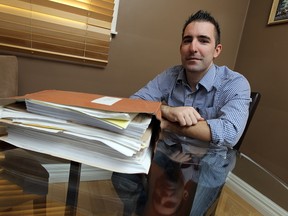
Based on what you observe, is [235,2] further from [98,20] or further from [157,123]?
[157,123]

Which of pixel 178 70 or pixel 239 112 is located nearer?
pixel 239 112

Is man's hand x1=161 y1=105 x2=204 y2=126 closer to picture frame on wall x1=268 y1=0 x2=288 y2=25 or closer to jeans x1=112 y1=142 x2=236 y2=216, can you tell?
jeans x1=112 y1=142 x2=236 y2=216

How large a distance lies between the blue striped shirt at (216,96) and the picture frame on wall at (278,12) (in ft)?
2.77

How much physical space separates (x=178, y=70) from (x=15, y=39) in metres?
1.06

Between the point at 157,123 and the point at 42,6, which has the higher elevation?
the point at 42,6

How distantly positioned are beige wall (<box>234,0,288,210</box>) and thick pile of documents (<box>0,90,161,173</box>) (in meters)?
1.36

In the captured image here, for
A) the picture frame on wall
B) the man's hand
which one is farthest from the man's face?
the picture frame on wall

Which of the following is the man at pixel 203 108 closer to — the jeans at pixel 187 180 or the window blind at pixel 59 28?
the jeans at pixel 187 180

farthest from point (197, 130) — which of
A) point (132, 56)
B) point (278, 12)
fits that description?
point (278, 12)

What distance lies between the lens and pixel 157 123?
0.51m

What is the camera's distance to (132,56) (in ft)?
5.76

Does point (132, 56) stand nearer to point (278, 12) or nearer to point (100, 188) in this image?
point (278, 12)

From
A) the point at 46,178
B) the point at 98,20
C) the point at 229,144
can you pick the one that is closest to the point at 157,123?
the point at 46,178

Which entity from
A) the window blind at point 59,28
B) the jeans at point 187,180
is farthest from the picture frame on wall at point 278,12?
the jeans at point 187,180
